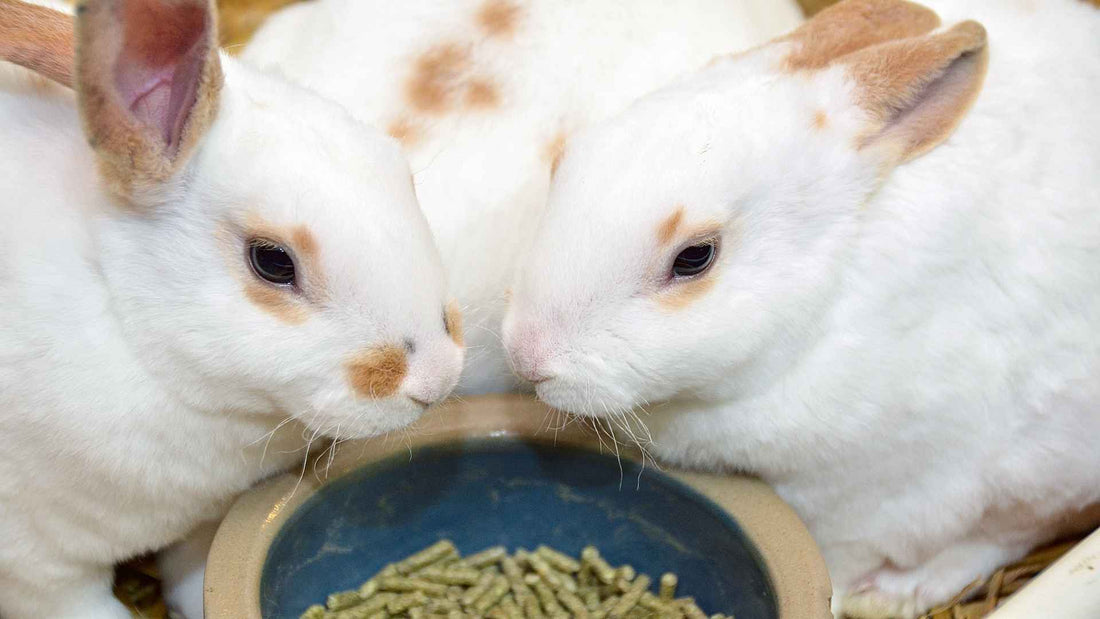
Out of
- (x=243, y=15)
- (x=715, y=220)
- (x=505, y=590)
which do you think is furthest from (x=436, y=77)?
(x=243, y=15)

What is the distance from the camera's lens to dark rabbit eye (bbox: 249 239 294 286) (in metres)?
1.97

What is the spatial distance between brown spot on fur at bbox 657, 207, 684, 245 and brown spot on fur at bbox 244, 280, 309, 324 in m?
0.67

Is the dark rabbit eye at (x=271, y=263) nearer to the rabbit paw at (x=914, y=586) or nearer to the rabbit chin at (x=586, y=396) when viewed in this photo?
the rabbit chin at (x=586, y=396)

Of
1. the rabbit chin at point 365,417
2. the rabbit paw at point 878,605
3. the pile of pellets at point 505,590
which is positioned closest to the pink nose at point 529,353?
the rabbit chin at point 365,417

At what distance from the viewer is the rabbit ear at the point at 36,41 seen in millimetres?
1989

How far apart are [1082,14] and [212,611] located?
2.37 metres

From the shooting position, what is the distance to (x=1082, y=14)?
2.77 m

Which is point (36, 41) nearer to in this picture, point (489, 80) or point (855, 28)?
point (489, 80)

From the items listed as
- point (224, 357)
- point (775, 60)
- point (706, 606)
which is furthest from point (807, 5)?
point (224, 357)

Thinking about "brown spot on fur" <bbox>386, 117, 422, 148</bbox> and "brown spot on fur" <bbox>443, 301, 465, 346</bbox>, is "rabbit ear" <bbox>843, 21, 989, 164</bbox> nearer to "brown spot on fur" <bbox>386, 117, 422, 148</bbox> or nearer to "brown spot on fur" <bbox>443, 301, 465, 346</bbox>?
"brown spot on fur" <bbox>443, 301, 465, 346</bbox>

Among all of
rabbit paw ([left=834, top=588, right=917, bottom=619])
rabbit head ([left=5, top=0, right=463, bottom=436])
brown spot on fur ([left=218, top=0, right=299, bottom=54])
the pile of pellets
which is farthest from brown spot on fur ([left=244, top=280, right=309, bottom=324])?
brown spot on fur ([left=218, top=0, right=299, bottom=54])

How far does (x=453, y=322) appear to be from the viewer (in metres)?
2.18

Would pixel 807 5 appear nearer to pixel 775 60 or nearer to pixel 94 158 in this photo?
pixel 775 60

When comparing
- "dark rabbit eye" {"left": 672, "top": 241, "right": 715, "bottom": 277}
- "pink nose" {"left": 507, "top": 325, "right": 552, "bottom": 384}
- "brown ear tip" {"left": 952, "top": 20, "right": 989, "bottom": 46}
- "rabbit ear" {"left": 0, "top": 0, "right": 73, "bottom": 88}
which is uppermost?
"brown ear tip" {"left": 952, "top": 20, "right": 989, "bottom": 46}
